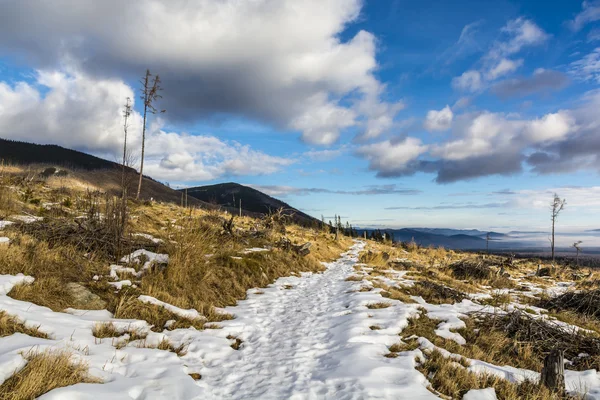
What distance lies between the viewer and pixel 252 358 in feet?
15.3

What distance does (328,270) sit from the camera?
Answer: 1398 centimetres

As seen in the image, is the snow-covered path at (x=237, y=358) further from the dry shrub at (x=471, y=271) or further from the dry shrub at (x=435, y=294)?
the dry shrub at (x=471, y=271)

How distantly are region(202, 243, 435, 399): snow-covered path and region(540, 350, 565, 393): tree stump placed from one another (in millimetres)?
1578

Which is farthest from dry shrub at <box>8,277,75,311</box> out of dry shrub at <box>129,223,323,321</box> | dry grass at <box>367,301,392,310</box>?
dry grass at <box>367,301,392,310</box>

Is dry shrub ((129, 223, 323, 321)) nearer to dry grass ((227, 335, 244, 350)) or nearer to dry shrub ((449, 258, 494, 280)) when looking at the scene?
dry grass ((227, 335, 244, 350))

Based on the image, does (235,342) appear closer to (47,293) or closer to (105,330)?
(105,330)

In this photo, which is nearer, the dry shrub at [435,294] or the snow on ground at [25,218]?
the snow on ground at [25,218]

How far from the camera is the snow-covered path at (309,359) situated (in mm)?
3687

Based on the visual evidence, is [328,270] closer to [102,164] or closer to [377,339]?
[377,339]

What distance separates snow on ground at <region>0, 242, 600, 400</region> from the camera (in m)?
3.49

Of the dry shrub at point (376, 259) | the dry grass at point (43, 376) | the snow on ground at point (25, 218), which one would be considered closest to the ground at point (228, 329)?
the dry grass at point (43, 376)

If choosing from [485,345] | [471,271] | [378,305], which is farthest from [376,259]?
[485,345]

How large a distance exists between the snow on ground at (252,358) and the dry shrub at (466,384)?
181 mm

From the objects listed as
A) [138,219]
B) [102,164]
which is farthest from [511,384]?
[102,164]
